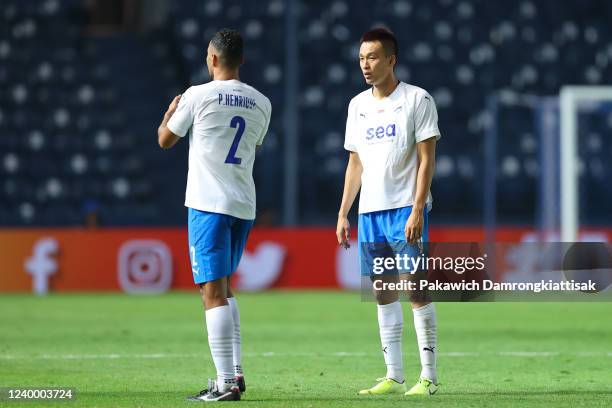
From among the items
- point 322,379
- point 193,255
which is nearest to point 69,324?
point 322,379

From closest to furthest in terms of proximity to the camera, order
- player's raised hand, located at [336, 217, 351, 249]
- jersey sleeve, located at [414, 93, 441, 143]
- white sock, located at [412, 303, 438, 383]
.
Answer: jersey sleeve, located at [414, 93, 441, 143], white sock, located at [412, 303, 438, 383], player's raised hand, located at [336, 217, 351, 249]

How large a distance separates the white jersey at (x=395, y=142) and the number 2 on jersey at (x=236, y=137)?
0.74 metres

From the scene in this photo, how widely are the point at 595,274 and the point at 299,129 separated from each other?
19.9 m

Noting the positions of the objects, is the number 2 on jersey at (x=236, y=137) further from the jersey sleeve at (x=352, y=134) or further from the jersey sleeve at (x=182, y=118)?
the jersey sleeve at (x=352, y=134)

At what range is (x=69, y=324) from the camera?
46.1 feet

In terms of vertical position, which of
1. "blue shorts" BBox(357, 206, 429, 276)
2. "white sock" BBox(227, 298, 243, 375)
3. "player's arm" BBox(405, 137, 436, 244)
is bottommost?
"white sock" BBox(227, 298, 243, 375)

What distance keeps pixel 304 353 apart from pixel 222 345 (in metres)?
3.73

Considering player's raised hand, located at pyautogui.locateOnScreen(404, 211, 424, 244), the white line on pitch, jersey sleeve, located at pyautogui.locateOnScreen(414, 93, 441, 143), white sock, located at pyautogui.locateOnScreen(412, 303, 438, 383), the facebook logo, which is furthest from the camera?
the facebook logo

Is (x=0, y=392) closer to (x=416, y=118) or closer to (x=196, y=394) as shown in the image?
(x=196, y=394)

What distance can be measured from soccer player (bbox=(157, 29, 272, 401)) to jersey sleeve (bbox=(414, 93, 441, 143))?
2.89ft

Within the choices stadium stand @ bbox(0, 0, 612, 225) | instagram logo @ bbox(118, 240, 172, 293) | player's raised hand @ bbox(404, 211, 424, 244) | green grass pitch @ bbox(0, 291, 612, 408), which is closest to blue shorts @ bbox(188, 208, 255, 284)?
green grass pitch @ bbox(0, 291, 612, 408)

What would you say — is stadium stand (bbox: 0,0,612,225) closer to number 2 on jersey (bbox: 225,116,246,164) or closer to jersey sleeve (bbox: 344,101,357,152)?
jersey sleeve (bbox: 344,101,357,152)

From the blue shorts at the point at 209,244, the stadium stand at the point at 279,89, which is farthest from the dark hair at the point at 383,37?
the stadium stand at the point at 279,89

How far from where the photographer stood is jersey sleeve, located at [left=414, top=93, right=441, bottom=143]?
7.14m
